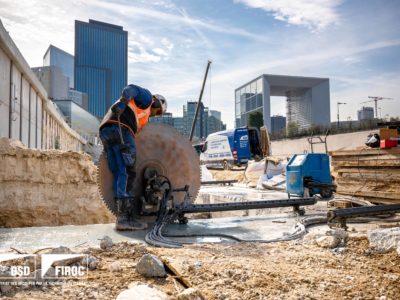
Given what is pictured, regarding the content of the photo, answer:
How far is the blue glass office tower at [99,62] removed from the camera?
106 meters

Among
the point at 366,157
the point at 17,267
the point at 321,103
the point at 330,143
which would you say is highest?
the point at 321,103

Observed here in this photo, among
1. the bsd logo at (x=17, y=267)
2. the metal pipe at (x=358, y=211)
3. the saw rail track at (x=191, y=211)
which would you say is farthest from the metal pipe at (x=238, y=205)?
the bsd logo at (x=17, y=267)

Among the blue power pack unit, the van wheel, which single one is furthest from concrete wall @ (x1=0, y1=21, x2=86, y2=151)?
the van wheel

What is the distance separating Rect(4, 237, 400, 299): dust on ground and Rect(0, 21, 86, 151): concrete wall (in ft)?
25.3

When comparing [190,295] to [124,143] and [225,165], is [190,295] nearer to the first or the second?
[124,143]

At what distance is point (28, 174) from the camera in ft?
28.3

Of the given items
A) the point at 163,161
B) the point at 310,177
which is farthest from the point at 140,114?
the point at 310,177

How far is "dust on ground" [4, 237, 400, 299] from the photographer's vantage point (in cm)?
226

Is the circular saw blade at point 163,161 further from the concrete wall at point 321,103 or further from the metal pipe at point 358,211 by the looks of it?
the concrete wall at point 321,103

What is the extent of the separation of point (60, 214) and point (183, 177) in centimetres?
484

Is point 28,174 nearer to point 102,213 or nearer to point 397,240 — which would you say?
point 102,213

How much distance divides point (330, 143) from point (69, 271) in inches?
864

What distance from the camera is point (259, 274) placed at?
100 inches

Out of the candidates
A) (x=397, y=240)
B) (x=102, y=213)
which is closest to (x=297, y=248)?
(x=397, y=240)
